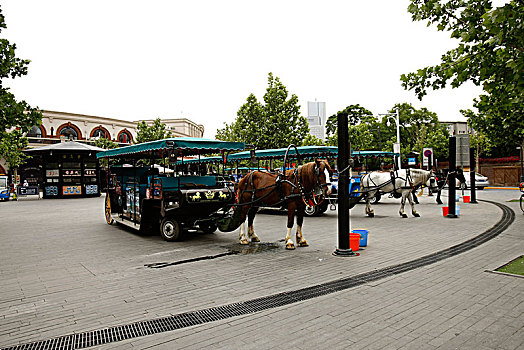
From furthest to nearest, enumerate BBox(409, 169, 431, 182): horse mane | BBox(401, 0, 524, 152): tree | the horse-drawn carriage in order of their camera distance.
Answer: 1. BBox(409, 169, 431, 182): horse mane
2. the horse-drawn carriage
3. BBox(401, 0, 524, 152): tree

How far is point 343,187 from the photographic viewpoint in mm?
7941

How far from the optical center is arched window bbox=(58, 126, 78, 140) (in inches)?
2079

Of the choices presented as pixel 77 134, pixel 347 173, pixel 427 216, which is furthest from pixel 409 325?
pixel 77 134

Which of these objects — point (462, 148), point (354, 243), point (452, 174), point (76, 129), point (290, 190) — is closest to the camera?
point (354, 243)

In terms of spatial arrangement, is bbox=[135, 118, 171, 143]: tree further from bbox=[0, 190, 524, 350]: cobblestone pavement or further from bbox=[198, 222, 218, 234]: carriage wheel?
bbox=[0, 190, 524, 350]: cobblestone pavement

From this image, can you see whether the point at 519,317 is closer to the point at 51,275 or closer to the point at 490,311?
the point at 490,311

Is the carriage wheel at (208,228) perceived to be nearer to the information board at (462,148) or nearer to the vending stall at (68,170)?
the information board at (462,148)

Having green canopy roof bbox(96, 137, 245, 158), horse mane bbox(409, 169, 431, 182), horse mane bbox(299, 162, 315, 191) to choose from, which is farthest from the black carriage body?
horse mane bbox(409, 169, 431, 182)

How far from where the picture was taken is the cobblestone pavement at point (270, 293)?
165 inches

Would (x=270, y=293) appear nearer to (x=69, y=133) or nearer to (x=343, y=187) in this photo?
(x=343, y=187)


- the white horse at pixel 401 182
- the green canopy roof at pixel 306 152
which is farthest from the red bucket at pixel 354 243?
the green canopy roof at pixel 306 152

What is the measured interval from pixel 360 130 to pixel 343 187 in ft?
128

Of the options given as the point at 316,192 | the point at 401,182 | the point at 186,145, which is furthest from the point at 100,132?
the point at 316,192

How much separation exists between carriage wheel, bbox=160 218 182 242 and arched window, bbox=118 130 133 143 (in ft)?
174
